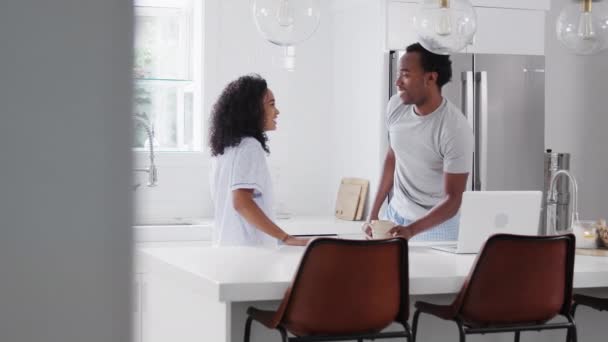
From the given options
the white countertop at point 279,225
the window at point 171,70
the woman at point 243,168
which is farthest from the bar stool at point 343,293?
the window at point 171,70

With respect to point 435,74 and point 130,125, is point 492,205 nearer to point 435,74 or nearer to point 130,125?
point 435,74

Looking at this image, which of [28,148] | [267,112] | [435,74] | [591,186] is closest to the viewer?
[28,148]

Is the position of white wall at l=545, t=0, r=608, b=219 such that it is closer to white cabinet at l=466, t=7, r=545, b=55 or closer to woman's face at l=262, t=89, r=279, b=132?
white cabinet at l=466, t=7, r=545, b=55

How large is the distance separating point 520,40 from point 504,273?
8.67ft

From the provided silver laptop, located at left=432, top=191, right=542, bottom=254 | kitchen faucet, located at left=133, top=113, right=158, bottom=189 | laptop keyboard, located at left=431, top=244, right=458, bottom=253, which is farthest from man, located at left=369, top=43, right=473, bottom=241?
kitchen faucet, located at left=133, top=113, right=158, bottom=189

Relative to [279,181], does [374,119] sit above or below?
above

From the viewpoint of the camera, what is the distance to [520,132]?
5.17m

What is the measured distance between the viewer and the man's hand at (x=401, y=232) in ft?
11.4

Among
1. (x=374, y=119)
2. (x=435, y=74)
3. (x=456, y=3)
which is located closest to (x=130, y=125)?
(x=456, y=3)

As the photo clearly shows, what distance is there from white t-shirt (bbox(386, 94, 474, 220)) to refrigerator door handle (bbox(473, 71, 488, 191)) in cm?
96

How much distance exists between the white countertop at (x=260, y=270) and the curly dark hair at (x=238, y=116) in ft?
1.49

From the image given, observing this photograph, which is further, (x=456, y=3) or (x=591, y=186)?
(x=591, y=186)

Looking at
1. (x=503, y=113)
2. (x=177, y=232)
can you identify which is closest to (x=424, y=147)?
(x=503, y=113)

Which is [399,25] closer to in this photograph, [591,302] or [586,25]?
[586,25]
